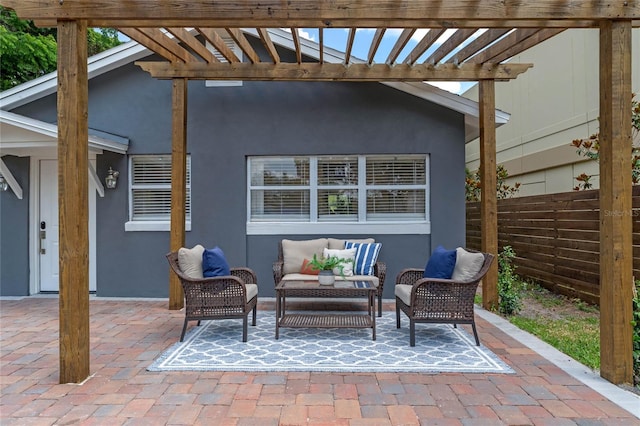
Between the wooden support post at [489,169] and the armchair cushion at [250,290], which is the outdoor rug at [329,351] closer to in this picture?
the armchair cushion at [250,290]

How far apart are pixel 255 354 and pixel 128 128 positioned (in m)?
4.58

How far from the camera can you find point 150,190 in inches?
268

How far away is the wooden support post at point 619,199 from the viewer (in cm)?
334

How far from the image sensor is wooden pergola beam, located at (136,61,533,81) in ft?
18.7

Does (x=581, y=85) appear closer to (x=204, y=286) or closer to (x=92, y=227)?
(x=204, y=286)

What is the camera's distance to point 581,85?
8938mm

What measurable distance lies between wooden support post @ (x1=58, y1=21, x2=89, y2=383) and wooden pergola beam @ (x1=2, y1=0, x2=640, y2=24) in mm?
214

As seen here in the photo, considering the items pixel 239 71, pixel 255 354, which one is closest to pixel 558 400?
pixel 255 354

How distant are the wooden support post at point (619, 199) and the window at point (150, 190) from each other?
5621mm

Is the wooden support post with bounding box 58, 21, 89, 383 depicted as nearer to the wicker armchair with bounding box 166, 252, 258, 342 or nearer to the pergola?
the pergola

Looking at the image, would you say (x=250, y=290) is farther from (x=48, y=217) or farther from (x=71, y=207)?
(x=48, y=217)

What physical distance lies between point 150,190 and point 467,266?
16.5 feet

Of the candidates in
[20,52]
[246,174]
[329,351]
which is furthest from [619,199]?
[20,52]

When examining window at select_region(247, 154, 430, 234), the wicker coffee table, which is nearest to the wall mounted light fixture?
window at select_region(247, 154, 430, 234)
